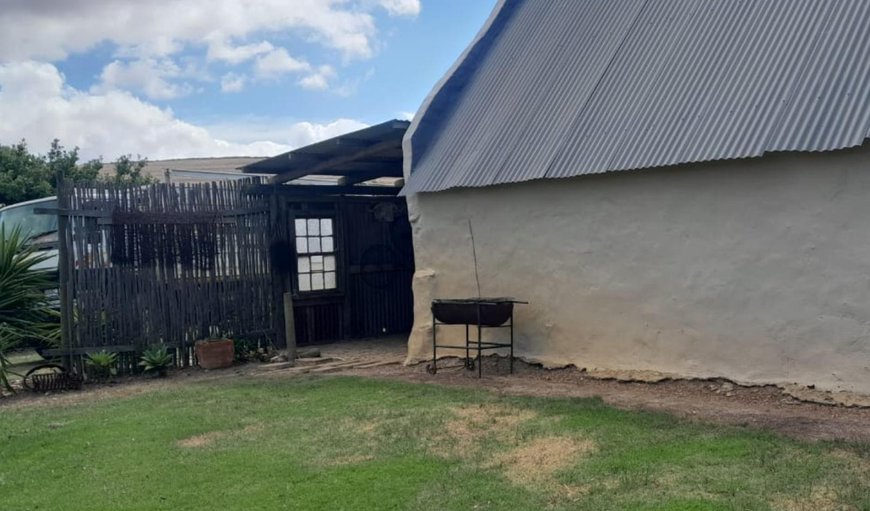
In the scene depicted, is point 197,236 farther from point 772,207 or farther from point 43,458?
point 772,207

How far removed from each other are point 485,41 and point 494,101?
1.39 metres

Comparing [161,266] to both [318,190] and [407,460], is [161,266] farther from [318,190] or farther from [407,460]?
[407,460]

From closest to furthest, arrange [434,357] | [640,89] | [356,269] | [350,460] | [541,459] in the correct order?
[541,459], [350,460], [640,89], [434,357], [356,269]

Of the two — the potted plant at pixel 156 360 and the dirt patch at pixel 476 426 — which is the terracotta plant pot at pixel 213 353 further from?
the dirt patch at pixel 476 426

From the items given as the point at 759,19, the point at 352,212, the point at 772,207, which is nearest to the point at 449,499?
the point at 772,207

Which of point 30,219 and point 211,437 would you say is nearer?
point 211,437

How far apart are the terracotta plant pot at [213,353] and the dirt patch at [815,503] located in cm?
815

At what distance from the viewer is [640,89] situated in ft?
29.6

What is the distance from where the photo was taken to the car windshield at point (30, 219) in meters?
14.1

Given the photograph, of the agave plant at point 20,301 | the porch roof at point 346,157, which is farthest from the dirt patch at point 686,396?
the agave plant at point 20,301

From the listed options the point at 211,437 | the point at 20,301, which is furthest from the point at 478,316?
the point at 20,301

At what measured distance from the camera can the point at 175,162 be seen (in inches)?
1527

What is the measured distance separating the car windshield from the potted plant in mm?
4555

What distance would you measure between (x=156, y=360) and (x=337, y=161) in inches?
154
